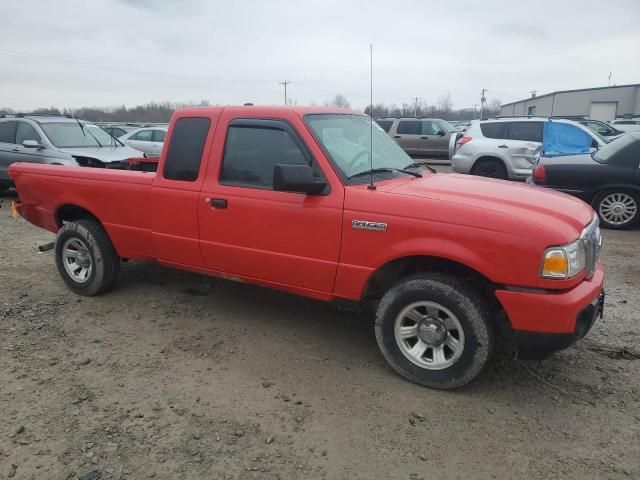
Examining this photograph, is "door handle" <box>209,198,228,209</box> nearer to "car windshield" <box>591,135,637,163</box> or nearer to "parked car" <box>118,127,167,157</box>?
"car windshield" <box>591,135,637,163</box>

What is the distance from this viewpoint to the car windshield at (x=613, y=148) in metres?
7.91

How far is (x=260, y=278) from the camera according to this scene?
13.1ft

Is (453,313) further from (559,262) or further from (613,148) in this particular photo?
(613,148)

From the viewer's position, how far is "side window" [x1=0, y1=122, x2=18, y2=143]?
10492 millimetres

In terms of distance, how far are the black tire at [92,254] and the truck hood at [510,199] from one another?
293cm

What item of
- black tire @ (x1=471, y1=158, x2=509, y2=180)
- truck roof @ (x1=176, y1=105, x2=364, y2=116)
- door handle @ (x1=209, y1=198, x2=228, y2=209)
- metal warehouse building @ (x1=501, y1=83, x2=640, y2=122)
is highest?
metal warehouse building @ (x1=501, y1=83, x2=640, y2=122)

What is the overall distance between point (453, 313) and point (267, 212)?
5.04 ft

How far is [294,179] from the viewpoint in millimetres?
3377

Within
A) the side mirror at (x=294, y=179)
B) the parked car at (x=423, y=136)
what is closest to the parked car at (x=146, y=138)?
the parked car at (x=423, y=136)

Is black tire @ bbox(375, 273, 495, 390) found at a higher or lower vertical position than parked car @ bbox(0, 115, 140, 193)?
lower

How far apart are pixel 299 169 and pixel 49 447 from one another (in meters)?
2.23

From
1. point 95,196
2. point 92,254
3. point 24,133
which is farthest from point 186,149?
point 24,133

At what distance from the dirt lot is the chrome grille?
817 mm

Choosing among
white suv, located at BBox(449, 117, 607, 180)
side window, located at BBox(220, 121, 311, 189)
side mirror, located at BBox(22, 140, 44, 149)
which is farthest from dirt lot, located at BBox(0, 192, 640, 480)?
white suv, located at BBox(449, 117, 607, 180)
